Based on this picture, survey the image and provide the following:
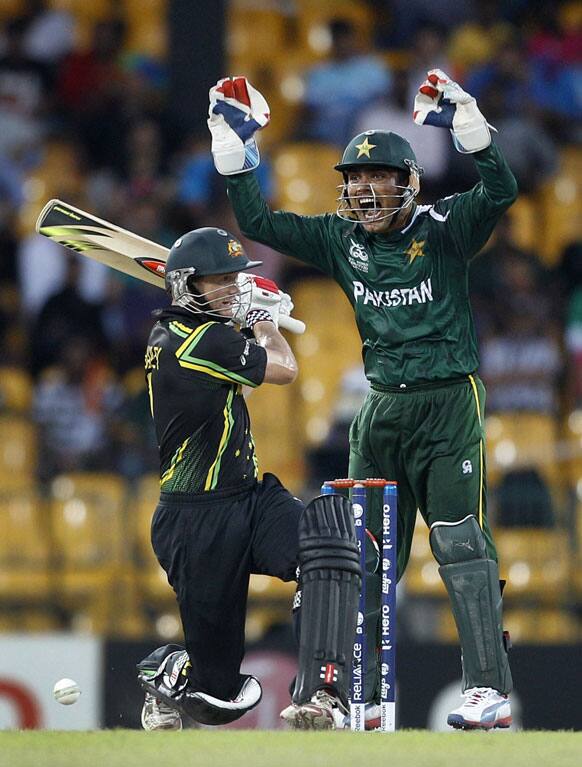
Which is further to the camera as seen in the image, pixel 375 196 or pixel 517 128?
pixel 517 128

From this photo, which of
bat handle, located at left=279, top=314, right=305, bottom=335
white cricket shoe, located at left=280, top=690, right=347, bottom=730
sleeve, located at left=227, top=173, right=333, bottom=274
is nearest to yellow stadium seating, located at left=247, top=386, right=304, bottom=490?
bat handle, located at left=279, top=314, right=305, bottom=335

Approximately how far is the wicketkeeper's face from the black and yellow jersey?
66cm

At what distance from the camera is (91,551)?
982 centimetres

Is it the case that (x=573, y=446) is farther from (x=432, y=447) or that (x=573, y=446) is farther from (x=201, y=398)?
(x=201, y=398)

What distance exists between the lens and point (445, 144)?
1187cm

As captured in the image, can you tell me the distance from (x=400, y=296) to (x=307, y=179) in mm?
5939

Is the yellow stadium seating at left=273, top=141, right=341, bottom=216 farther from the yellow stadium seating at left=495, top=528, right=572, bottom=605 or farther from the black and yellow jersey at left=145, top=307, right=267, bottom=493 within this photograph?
the black and yellow jersey at left=145, top=307, right=267, bottom=493

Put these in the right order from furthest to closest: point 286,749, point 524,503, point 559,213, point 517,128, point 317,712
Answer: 1. point 559,213
2. point 517,128
3. point 524,503
4. point 317,712
5. point 286,749

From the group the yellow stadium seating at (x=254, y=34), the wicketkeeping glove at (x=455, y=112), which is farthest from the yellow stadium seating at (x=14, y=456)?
the wicketkeeping glove at (x=455, y=112)

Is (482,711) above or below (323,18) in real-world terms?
below

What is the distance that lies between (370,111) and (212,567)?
6.40 metres

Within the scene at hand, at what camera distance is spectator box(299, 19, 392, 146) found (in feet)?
41.2

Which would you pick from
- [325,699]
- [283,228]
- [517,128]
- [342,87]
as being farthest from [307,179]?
[325,699]

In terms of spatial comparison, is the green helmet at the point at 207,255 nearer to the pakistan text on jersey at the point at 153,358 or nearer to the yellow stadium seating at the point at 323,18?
the pakistan text on jersey at the point at 153,358
